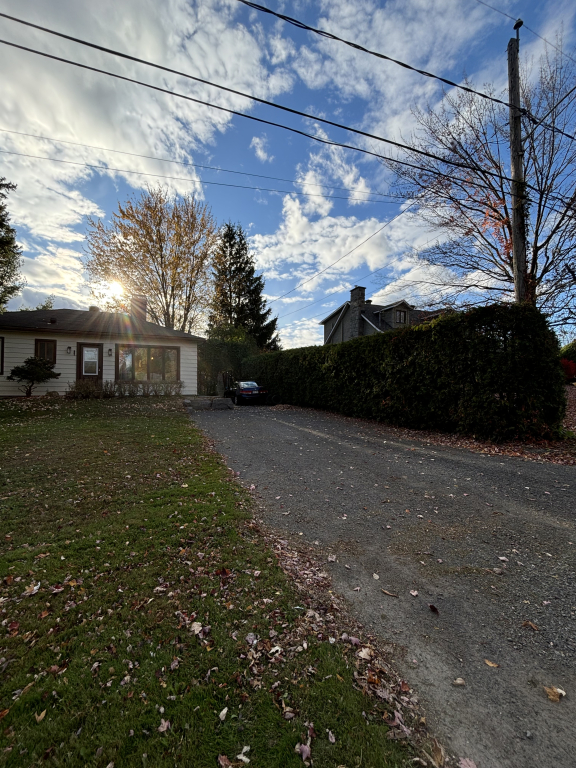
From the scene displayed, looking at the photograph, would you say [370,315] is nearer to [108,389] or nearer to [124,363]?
[124,363]

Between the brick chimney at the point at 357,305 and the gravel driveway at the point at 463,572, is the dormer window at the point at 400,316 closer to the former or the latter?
the brick chimney at the point at 357,305

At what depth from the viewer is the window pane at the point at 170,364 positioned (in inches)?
691

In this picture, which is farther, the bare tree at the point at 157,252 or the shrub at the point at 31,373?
the bare tree at the point at 157,252

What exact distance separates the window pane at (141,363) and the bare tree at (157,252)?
6.88 meters

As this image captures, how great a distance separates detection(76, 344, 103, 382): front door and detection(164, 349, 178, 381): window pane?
9.91ft

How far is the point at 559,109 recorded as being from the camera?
912 centimetres

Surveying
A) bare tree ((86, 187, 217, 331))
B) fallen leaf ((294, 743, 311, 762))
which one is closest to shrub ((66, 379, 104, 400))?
bare tree ((86, 187, 217, 331))

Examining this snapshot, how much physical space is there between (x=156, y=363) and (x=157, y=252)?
9.22 metres

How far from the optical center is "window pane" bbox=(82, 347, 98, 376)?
1612 centimetres

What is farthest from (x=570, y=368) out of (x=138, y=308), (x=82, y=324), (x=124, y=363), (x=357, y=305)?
(x=82, y=324)

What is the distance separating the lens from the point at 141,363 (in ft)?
56.0

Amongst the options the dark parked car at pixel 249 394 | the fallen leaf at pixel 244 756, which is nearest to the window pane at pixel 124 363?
the dark parked car at pixel 249 394

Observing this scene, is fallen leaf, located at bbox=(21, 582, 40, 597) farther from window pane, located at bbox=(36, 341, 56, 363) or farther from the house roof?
window pane, located at bbox=(36, 341, 56, 363)

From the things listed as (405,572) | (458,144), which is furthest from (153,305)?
(405,572)
